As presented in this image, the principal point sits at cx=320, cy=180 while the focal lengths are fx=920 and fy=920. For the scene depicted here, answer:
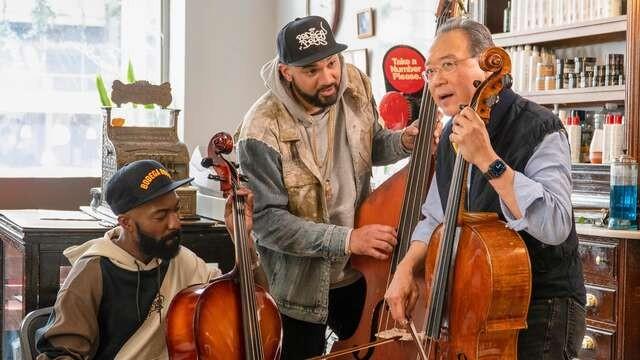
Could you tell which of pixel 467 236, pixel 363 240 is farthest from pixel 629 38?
pixel 467 236

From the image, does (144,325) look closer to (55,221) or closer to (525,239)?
(55,221)

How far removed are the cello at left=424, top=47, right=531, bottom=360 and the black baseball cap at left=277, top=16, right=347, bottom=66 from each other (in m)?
0.70

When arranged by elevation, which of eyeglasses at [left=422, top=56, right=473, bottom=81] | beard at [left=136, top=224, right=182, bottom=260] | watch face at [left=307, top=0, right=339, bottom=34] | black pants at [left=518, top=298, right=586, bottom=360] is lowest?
black pants at [left=518, top=298, right=586, bottom=360]

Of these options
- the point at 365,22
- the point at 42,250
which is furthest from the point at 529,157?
the point at 365,22

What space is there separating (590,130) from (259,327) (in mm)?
2556

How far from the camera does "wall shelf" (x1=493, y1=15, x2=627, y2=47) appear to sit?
416cm

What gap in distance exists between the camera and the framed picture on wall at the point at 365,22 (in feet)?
19.8

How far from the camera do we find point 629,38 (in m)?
4.00

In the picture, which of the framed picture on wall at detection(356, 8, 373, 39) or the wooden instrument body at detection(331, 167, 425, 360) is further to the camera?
the framed picture on wall at detection(356, 8, 373, 39)

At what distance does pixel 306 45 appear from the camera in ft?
8.67

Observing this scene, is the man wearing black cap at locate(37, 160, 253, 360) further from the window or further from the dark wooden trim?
the window

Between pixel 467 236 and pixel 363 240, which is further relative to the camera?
pixel 363 240

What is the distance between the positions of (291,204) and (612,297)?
185cm

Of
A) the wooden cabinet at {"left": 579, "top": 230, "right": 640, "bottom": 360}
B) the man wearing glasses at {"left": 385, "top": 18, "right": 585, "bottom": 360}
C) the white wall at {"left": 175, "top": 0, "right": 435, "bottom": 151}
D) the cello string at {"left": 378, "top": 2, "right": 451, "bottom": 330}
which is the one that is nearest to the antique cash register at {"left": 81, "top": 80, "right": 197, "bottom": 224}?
the cello string at {"left": 378, "top": 2, "right": 451, "bottom": 330}
